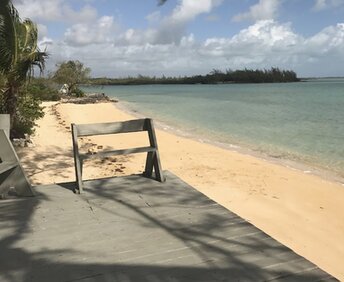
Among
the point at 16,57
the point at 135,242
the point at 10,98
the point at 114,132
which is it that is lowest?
the point at 135,242

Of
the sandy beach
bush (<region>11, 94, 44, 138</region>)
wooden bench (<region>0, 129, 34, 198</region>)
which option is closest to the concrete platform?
wooden bench (<region>0, 129, 34, 198</region>)

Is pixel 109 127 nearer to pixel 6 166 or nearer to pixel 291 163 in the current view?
pixel 6 166

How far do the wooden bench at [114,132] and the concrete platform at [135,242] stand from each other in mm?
399

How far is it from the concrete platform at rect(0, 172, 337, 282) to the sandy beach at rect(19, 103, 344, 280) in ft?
4.45

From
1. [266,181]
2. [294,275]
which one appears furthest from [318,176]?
[294,275]

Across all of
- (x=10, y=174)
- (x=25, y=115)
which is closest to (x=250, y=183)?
(x=10, y=174)

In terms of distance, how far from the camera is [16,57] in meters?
7.46

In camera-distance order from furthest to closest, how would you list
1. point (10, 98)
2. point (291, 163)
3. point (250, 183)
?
point (291, 163) < point (10, 98) < point (250, 183)

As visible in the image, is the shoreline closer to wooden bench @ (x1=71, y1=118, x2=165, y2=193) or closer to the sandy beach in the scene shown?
the sandy beach

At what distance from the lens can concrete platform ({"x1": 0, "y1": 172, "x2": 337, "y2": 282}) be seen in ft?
8.93

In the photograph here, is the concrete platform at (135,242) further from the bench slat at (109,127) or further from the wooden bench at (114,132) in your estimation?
the bench slat at (109,127)

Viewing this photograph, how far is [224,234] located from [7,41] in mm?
5803

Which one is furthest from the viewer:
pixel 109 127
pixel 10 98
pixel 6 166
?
pixel 10 98

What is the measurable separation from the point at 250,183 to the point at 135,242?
4441 millimetres
